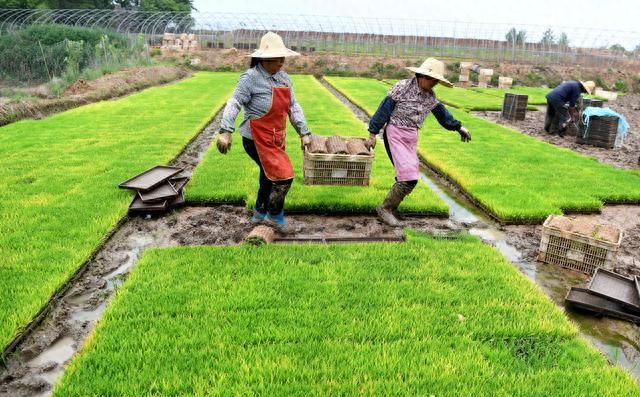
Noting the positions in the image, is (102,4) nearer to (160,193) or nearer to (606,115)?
(606,115)

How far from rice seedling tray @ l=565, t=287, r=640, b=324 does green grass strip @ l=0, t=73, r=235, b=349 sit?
14.0ft

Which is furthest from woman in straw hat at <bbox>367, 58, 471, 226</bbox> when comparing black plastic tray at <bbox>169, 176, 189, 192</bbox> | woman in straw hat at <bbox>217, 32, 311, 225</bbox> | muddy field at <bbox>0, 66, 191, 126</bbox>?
muddy field at <bbox>0, 66, 191, 126</bbox>

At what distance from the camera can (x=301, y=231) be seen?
5.35m

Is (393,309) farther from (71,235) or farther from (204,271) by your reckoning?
(71,235)

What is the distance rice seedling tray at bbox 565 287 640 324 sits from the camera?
378 centimetres

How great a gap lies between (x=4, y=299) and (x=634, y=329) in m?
4.87

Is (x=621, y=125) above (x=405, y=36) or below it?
below

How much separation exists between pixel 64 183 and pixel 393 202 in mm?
4560

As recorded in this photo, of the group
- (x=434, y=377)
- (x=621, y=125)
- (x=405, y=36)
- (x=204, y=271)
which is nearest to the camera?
(x=434, y=377)

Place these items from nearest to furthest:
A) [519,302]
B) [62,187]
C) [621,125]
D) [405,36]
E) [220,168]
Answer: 1. [519,302]
2. [62,187]
3. [220,168]
4. [621,125]
5. [405,36]

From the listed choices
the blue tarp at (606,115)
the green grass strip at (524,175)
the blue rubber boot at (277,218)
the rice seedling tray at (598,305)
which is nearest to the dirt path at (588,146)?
the blue tarp at (606,115)

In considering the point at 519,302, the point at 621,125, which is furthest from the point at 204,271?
the point at 621,125

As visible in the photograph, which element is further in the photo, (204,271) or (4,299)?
(204,271)

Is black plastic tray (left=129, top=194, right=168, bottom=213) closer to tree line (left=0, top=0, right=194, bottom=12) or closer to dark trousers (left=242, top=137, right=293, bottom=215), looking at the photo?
dark trousers (left=242, top=137, right=293, bottom=215)
